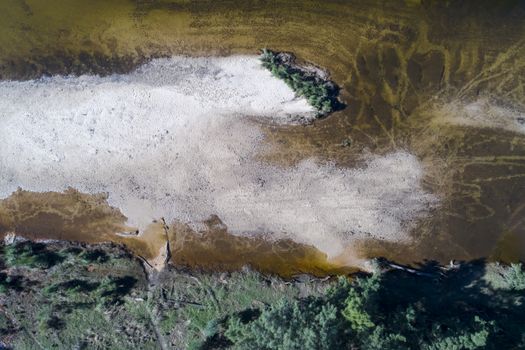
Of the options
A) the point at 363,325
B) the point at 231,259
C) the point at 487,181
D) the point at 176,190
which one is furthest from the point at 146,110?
the point at 487,181

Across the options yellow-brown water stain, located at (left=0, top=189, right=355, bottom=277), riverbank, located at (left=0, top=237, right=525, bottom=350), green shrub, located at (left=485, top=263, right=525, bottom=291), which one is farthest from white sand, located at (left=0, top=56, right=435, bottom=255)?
green shrub, located at (left=485, top=263, right=525, bottom=291)

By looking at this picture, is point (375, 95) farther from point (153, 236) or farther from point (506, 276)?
point (153, 236)

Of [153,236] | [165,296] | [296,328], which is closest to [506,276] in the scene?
[296,328]

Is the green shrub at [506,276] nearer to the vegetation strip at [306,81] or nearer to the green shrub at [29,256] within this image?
the vegetation strip at [306,81]

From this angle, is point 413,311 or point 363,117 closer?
point 413,311

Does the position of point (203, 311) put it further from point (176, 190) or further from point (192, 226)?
point (176, 190)

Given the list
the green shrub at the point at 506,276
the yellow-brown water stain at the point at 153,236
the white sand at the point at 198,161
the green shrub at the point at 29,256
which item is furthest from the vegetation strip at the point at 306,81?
the green shrub at the point at 29,256
